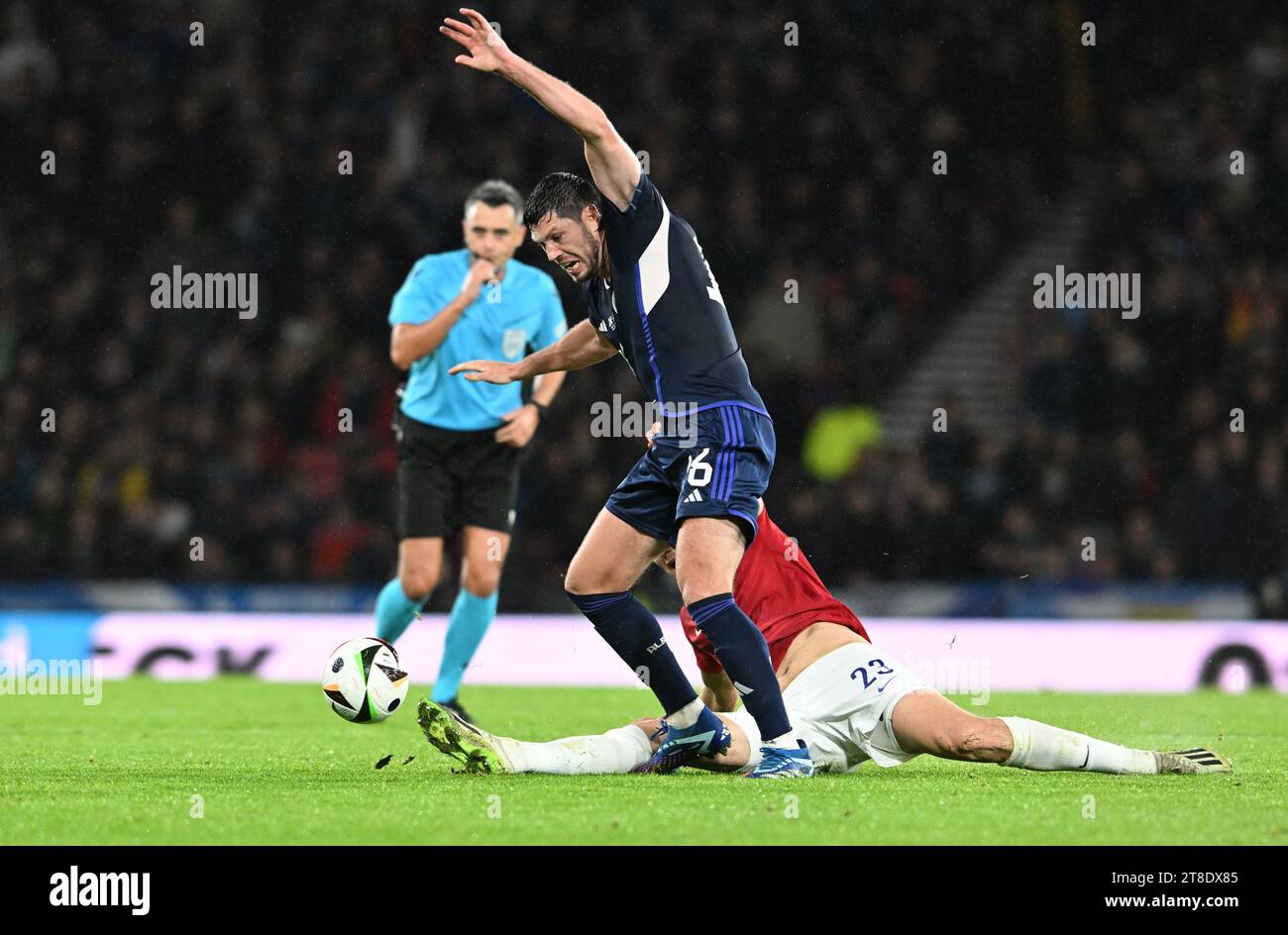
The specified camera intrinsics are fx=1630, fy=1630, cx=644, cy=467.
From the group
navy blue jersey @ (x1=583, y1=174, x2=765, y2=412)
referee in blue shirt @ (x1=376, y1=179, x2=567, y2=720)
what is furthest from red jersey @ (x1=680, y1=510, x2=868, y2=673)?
referee in blue shirt @ (x1=376, y1=179, x2=567, y2=720)

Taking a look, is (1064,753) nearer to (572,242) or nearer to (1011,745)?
(1011,745)

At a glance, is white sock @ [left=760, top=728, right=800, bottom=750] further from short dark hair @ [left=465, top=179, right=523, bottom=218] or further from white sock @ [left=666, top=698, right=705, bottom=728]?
short dark hair @ [left=465, top=179, right=523, bottom=218]

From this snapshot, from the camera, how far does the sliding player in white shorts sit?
4969 mm

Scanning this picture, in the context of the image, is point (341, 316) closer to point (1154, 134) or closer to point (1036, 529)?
point (1036, 529)

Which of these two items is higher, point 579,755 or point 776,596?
point 776,596

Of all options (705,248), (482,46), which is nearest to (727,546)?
(482,46)

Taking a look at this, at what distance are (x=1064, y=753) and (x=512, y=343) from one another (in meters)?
3.86

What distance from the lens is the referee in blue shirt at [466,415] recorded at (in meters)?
7.62

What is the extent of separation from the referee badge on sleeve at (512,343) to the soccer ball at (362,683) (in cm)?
259

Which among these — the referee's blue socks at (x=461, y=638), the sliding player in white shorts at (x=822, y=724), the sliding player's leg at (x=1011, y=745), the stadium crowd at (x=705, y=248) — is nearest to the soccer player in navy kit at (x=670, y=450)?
the sliding player in white shorts at (x=822, y=724)

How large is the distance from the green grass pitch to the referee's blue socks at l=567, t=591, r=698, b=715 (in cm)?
28

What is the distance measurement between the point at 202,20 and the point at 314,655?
7.59m

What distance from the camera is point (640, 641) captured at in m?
5.25
